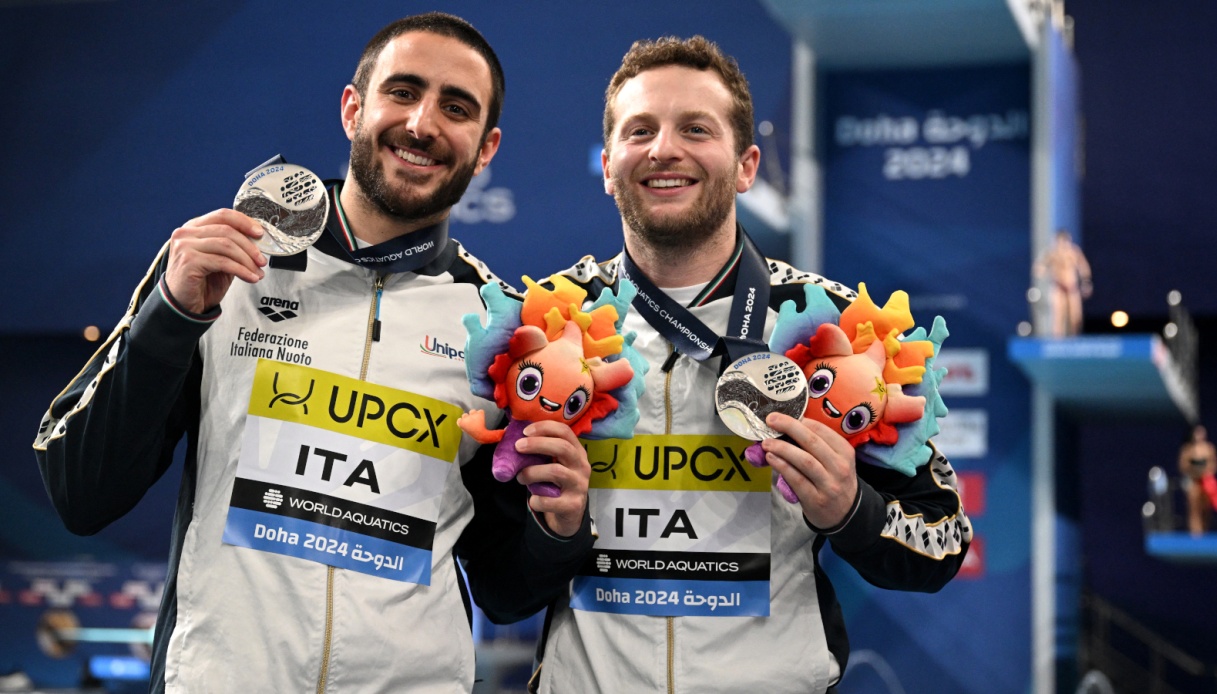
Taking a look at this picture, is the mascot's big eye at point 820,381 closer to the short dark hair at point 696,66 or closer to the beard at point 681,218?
the beard at point 681,218

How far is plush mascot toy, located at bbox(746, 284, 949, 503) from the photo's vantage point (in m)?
1.98

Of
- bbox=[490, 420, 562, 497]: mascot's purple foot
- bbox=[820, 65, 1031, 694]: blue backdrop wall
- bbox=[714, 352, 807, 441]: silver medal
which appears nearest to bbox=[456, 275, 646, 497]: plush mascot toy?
bbox=[490, 420, 562, 497]: mascot's purple foot

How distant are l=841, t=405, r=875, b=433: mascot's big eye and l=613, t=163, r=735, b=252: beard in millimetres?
467

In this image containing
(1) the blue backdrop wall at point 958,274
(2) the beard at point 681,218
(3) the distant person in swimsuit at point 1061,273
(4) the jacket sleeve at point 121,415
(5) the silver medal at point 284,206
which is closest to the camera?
(4) the jacket sleeve at point 121,415

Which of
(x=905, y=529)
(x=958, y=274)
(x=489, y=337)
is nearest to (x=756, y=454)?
(x=905, y=529)

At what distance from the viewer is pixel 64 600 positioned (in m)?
9.07

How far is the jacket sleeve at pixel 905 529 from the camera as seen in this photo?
1987mm

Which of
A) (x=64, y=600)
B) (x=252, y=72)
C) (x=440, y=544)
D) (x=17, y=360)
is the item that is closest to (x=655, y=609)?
(x=440, y=544)

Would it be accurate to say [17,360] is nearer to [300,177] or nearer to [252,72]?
[252,72]

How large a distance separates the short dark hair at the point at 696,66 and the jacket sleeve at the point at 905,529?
68cm

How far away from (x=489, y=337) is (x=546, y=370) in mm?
108

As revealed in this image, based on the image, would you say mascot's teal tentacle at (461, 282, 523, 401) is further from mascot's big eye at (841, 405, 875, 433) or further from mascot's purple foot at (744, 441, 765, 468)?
mascot's big eye at (841, 405, 875, 433)

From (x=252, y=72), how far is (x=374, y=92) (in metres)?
8.97

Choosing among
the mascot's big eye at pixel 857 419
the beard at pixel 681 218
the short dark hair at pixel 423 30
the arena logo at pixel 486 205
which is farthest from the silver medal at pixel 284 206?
the arena logo at pixel 486 205
